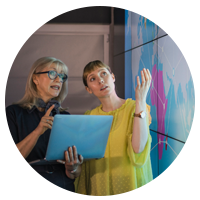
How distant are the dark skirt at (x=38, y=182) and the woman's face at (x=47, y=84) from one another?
54 cm

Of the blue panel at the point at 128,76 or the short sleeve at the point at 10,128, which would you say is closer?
the short sleeve at the point at 10,128

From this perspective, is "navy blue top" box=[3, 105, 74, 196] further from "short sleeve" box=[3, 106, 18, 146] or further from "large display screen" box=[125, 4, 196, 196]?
"large display screen" box=[125, 4, 196, 196]

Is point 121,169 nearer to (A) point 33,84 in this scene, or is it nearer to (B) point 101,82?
(B) point 101,82

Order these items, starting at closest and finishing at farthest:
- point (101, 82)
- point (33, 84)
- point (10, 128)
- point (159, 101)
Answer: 1. point (10, 128)
2. point (101, 82)
3. point (33, 84)
4. point (159, 101)

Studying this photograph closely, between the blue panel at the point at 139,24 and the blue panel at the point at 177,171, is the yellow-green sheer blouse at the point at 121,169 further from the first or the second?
the blue panel at the point at 139,24

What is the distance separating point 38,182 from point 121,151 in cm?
62

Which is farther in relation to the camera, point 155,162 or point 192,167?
point 155,162

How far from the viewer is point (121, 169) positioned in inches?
59.1

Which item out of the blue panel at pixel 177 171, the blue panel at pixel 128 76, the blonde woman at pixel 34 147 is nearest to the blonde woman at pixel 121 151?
the blonde woman at pixel 34 147

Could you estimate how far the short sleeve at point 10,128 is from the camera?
142cm

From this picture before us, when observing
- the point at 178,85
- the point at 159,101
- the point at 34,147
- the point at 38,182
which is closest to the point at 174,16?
the point at 178,85

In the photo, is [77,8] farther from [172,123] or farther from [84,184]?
[84,184]

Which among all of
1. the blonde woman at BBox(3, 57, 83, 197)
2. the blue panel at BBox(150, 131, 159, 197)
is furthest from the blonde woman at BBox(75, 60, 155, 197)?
the blue panel at BBox(150, 131, 159, 197)

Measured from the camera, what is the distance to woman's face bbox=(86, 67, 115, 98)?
1.59m
